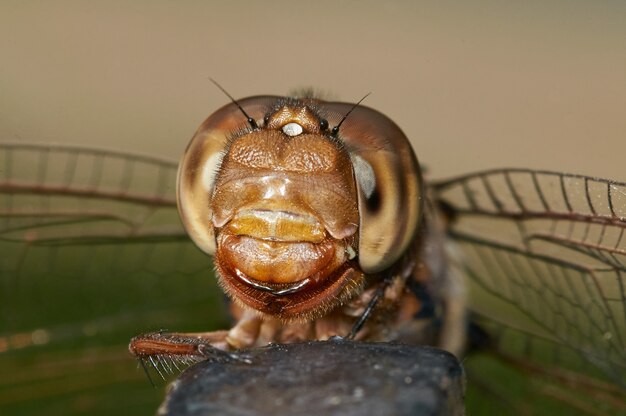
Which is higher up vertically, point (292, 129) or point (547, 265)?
point (292, 129)

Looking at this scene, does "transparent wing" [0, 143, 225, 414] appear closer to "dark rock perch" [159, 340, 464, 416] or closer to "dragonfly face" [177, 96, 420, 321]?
"dragonfly face" [177, 96, 420, 321]

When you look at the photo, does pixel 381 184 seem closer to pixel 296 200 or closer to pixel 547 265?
pixel 296 200

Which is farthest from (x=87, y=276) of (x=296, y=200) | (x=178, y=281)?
(x=296, y=200)

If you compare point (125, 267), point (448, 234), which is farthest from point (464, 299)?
point (125, 267)

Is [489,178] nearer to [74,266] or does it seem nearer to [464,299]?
[464,299]

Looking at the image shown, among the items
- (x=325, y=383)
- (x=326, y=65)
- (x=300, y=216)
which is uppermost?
(x=326, y=65)

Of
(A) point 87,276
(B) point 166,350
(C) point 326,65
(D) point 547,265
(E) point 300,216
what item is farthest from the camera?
(C) point 326,65
